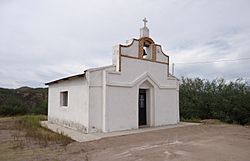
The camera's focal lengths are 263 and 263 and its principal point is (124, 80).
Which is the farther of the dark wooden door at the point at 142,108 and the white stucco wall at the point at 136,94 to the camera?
the dark wooden door at the point at 142,108

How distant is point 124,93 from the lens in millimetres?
13938

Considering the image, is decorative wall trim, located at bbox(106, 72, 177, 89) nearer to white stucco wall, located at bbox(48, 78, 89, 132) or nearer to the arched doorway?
the arched doorway

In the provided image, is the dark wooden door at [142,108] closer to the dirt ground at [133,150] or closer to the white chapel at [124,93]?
the white chapel at [124,93]

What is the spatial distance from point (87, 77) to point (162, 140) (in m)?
4.74

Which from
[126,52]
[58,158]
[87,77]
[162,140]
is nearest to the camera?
[58,158]

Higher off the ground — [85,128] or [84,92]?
[84,92]

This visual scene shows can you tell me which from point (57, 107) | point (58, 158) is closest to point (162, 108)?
point (57, 107)

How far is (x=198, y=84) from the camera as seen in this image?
2188 cm

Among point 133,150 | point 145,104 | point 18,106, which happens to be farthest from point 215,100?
point 18,106

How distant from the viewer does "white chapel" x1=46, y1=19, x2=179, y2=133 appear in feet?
42.9

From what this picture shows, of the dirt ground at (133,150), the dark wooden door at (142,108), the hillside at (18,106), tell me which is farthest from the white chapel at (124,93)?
the hillside at (18,106)

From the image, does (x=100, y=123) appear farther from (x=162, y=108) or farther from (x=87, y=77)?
(x=162, y=108)

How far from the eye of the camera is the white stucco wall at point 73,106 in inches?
518

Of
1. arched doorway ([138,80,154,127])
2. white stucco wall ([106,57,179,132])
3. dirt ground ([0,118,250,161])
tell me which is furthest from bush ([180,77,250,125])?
dirt ground ([0,118,250,161])
